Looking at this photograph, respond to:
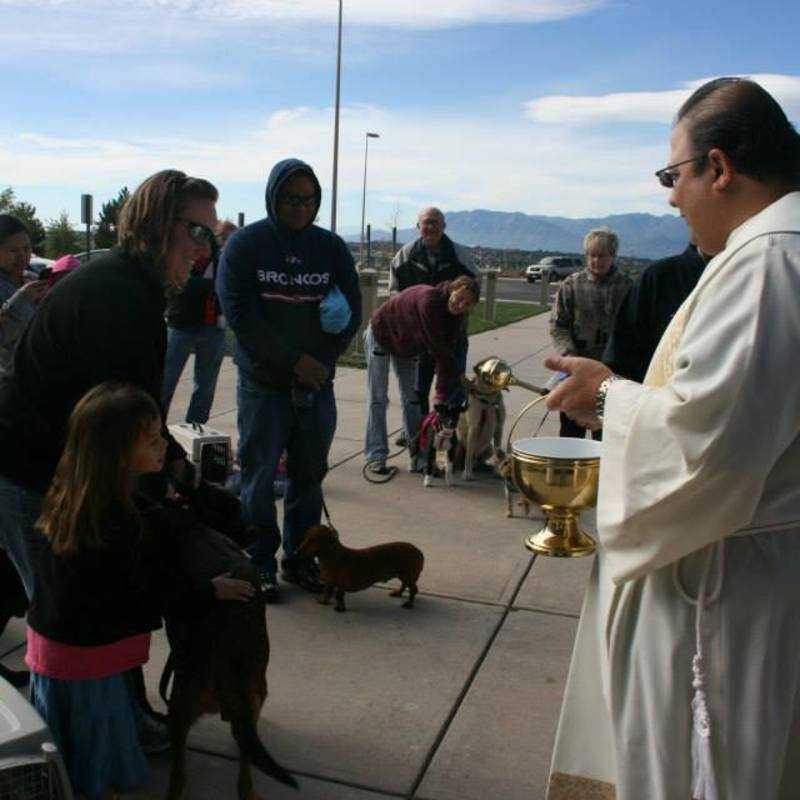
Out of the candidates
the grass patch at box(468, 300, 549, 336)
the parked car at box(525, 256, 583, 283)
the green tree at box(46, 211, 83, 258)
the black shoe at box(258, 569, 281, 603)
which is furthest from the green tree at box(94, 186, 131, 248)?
the black shoe at box(258, 569, 281, 603)

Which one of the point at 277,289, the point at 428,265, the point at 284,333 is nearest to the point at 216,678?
the point at 284,333

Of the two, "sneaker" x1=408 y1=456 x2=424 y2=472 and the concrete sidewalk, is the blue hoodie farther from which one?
"sneaker" x1=408 y1=456 x2=424 y2=472

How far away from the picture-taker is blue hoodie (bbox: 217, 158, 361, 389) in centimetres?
432

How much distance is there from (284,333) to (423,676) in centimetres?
172

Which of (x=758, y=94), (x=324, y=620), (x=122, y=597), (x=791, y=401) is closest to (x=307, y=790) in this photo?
(x=122, y=597)

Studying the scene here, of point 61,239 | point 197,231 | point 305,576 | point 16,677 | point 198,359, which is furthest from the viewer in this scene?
point 61,239

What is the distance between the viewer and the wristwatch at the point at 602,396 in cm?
197

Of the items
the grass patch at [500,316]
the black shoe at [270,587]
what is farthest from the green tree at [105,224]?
the black shoe at [270,587]

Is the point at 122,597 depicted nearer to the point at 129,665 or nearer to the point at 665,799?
the point at 129,665

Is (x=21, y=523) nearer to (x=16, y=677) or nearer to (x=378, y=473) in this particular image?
(x=16, y=677)

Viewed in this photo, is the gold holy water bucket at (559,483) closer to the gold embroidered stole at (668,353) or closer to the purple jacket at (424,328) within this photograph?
the gold embroidered stole at (668,353)

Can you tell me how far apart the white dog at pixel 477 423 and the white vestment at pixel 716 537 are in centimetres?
481

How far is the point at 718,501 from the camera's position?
1.63 metres

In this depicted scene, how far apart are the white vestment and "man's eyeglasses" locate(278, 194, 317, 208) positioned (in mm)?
2691
